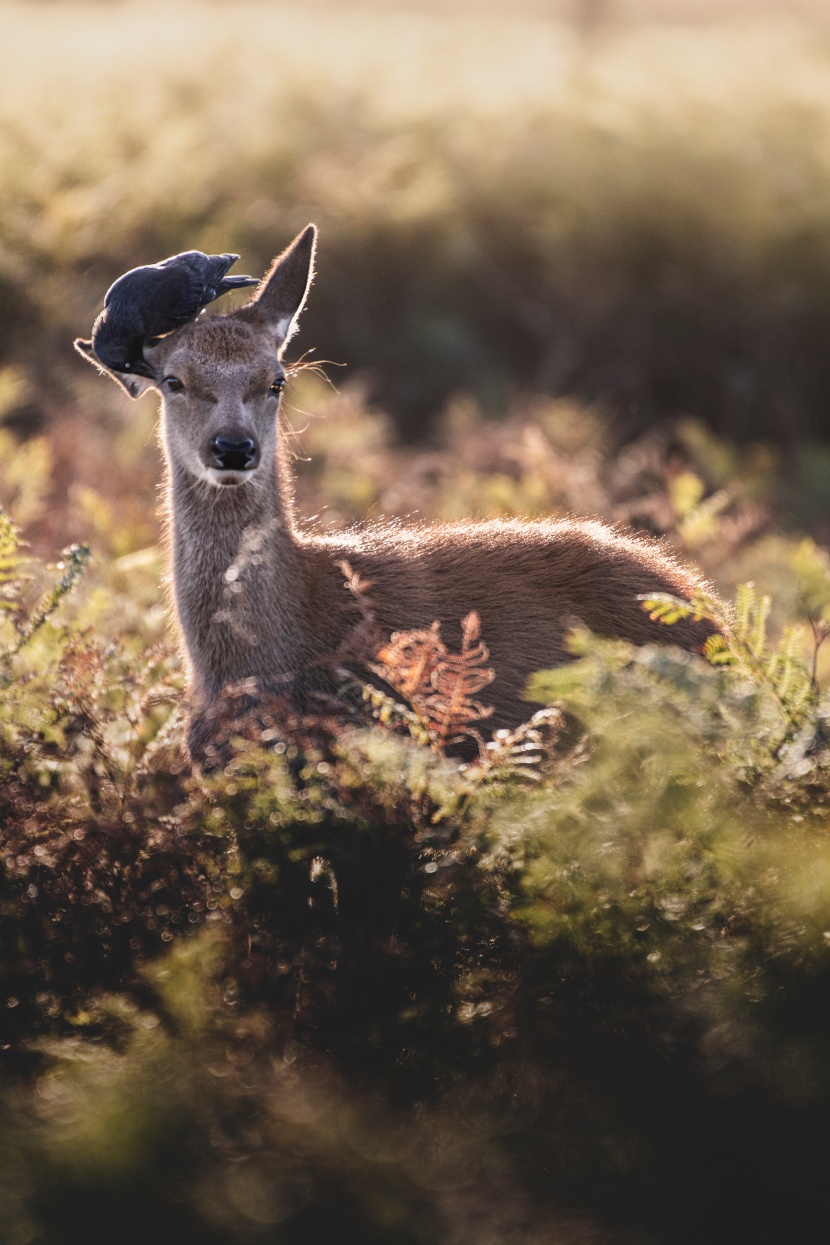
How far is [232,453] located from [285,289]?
1045 millimetres

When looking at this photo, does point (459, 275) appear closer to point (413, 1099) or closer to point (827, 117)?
point (827, 117)

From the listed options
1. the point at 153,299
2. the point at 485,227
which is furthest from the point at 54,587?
the point at 485,227

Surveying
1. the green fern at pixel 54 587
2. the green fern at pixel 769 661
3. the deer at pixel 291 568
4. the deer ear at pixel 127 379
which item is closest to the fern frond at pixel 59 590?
the green fern at pixel 54 587

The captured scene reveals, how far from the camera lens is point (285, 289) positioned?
18.4 ft

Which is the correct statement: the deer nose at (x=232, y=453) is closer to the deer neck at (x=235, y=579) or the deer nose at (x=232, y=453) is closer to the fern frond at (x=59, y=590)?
the deer neck at (x=235, y=579)

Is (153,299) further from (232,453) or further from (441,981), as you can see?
(441,981)

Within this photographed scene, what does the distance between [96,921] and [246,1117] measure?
0.87 meters

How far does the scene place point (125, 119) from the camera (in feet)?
45.8

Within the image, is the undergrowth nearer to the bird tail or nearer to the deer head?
the deer head

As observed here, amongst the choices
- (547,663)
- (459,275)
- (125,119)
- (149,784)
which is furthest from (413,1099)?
(125,119)

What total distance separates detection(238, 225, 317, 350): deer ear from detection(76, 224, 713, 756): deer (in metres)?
0.02

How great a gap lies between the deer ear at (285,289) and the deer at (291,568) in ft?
0.07

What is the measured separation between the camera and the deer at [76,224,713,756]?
4953 millimetres

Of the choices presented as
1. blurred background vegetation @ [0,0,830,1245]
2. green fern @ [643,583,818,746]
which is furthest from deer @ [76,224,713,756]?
green fern @ [643,583,818,746]
